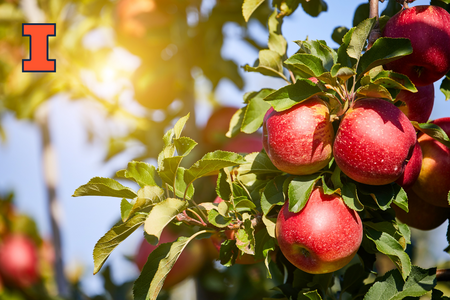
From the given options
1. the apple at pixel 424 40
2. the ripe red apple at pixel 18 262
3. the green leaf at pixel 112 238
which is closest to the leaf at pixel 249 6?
the apple at pixel 424 40

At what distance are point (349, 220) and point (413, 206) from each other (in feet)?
1.10

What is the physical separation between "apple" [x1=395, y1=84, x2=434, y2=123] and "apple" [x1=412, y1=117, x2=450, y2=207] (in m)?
0.08

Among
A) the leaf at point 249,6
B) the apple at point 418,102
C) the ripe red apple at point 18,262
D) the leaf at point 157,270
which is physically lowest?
the ripe red apple at point 18,262

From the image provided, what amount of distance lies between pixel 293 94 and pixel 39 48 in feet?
6.05

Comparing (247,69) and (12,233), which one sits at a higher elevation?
(247,69)

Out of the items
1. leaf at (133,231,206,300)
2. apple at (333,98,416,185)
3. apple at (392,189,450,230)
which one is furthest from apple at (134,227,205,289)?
apple at (333,98,416,185)

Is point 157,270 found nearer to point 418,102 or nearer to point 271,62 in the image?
point 271,62

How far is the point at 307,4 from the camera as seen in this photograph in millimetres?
1166

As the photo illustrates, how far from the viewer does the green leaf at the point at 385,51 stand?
69 cm

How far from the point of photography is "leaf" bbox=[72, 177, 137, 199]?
729 mm

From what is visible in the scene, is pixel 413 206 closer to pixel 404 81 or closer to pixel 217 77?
pixel 404 81

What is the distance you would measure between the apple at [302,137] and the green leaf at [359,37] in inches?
4.4

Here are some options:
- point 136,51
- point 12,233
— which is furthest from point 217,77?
point 12,233

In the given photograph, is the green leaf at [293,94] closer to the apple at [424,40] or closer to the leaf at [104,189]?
the apple at [424,40]
